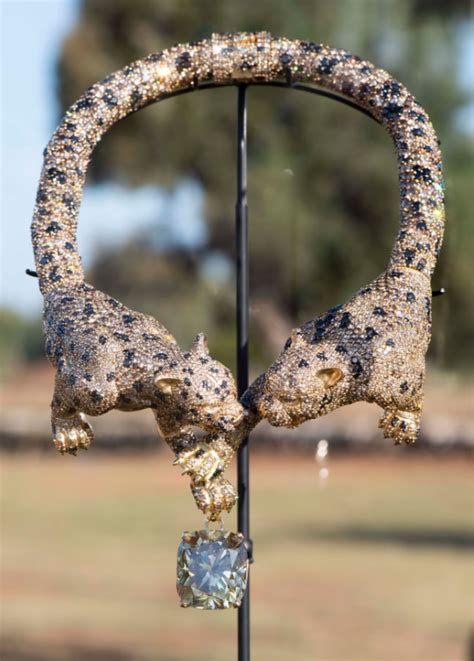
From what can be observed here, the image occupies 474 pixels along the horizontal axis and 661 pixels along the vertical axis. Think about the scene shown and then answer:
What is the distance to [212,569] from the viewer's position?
152 centimetres

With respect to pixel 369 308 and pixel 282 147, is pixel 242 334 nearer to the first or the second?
pixel 369 308

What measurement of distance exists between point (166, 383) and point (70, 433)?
0.20 metres

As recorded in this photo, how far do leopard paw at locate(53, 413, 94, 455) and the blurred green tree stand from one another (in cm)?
401

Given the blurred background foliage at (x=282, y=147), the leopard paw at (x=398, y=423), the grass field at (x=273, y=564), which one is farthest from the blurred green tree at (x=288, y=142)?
the leopard paw at (x=398, y=423)

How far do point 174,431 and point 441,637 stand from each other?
131 inches

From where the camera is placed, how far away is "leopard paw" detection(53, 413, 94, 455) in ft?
5.04

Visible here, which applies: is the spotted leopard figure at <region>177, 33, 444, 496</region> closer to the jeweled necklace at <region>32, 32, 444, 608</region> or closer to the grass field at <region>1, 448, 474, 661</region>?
the jeweled necklace at <region>32, 32, 444, 608</region>

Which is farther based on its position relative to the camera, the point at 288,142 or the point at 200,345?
the point at 288,142

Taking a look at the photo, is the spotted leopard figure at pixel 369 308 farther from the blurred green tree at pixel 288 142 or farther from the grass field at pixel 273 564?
the blurred green tree at pixel 288 142

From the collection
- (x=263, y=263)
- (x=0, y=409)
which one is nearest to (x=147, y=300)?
(x=263, y=263)

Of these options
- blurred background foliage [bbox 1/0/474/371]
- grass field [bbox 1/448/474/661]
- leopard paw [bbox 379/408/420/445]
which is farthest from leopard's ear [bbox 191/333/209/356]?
blurred background foliage [bbox 1/0/474/371]

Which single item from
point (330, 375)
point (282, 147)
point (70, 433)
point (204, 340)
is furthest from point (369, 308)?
point (282, 147)

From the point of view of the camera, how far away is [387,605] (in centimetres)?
501

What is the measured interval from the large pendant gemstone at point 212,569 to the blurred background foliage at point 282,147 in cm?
386
